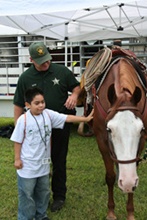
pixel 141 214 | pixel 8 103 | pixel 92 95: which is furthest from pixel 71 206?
pixel 8 103

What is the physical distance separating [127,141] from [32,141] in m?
0.91

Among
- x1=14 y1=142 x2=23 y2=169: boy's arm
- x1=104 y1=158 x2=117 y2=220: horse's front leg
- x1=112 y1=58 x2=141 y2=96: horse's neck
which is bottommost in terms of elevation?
x1=104 y1=158 x2=117 y2=220: horse's front leg

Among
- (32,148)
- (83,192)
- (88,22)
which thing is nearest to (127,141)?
(32,148)

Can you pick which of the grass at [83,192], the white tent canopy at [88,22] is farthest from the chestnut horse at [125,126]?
the white tent canopy at [88,22]

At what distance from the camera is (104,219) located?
3658 millimetres

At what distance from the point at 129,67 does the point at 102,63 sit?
31 cm

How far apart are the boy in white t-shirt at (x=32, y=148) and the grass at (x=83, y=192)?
0.72 metres

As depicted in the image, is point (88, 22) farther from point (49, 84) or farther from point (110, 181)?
point (110, 181)

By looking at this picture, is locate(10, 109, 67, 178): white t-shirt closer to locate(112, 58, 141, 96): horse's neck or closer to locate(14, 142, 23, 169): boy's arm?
locate(14, 142, 23, 169): boy's arm

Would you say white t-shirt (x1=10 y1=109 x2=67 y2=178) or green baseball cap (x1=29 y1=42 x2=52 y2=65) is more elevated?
green baseball cap (x1=29 y1=42 x2=52 y2=65)

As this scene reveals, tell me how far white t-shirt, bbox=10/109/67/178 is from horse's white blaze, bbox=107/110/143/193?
0.73m

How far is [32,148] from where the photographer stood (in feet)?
10.0

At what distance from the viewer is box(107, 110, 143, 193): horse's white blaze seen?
8.68ft

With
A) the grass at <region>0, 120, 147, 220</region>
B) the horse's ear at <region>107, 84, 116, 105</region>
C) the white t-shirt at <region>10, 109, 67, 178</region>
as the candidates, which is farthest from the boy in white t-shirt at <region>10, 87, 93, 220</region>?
the grass at <region>0, 120, 147, 220</region>
